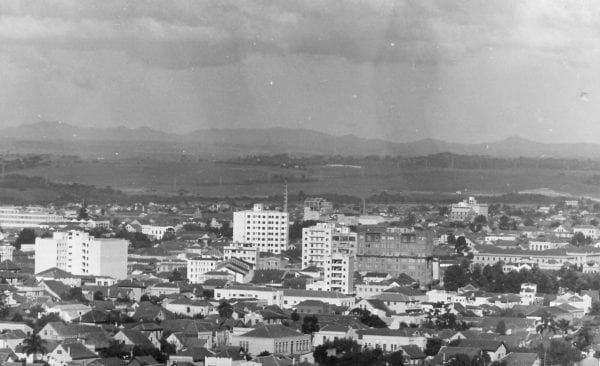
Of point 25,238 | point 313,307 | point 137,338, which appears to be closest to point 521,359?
point 137,338

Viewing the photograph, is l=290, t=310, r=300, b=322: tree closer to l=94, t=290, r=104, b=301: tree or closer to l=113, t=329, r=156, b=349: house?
l=113, t=329, r=156, b=349: house

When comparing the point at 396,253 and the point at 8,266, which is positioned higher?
the point at 396,253

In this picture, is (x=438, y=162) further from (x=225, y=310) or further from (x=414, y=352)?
(x=414, y=352)

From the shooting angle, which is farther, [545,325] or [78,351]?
[545,325]

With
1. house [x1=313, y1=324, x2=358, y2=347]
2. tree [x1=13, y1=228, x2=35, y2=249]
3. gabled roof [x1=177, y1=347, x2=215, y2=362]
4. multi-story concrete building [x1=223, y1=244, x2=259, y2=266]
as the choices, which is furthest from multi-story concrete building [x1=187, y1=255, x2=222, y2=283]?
gabled roof [x1=177, y1=347, x2=215, y2=362]

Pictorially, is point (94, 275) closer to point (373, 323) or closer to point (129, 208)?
point (373, 323)

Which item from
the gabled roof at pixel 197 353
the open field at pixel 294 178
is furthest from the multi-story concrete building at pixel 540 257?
the open field at pixel 294 178
